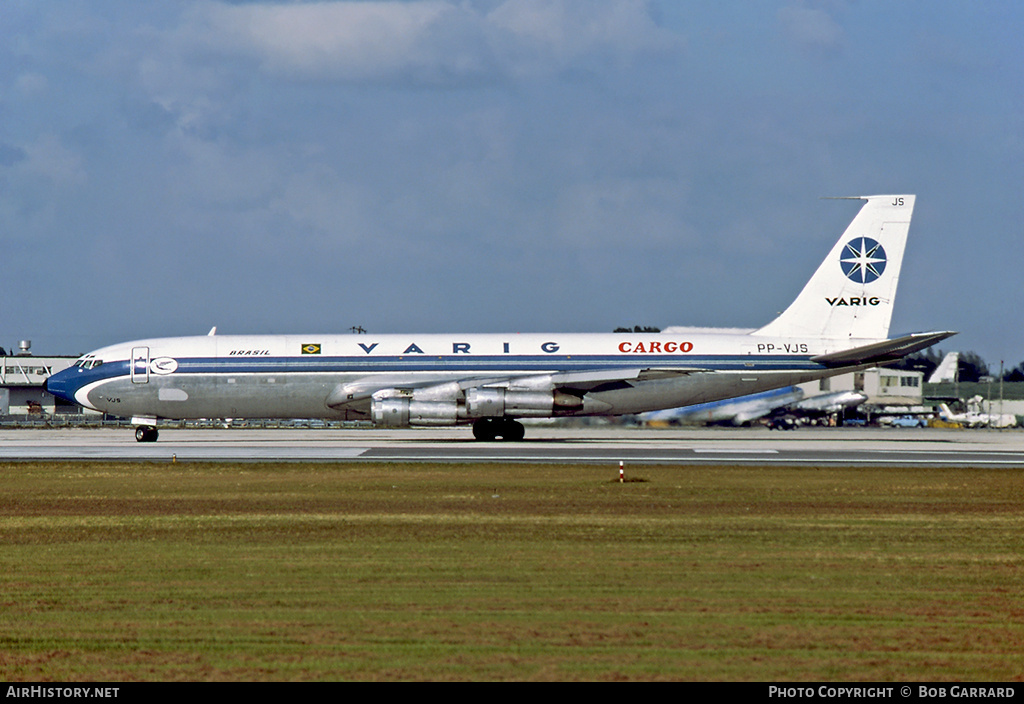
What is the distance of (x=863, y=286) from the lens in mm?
49062

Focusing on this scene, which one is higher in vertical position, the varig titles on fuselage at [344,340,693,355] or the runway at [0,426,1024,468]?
the varig titles on fuselage at [344,340,693,355]

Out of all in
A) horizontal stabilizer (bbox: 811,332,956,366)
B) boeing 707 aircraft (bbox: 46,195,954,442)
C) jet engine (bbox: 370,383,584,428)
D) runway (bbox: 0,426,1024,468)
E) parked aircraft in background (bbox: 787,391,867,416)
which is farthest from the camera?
parked aircraft in background (bbox: 787,391,867,416)

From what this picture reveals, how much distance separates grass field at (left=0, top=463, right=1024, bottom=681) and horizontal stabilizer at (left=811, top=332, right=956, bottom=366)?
20.5 metres

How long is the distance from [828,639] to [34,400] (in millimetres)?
115623

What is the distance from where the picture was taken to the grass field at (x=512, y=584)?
9.80 m

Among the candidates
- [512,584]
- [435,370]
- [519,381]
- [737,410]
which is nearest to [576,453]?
[519,381]

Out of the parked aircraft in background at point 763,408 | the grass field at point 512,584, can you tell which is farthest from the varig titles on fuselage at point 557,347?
the parked aircraft in background at point 763,408

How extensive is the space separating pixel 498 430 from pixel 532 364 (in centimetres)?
371

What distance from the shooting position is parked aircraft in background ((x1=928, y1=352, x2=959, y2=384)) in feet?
470

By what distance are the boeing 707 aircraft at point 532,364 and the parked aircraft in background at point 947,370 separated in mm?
101605

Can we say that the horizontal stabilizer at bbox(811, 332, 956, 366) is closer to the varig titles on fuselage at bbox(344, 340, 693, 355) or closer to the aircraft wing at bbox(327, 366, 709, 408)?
the aircraft wing at bbox(327, 366, 709, 408)

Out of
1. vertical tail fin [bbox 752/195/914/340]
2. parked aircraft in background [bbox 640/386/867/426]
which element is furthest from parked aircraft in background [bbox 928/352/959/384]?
vertical tail fin [bbox 752/195/914/340]

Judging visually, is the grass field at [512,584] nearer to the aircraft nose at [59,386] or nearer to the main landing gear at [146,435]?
the main landing gear at [146,435]

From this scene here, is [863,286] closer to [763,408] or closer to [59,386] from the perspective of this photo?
[763,408]
